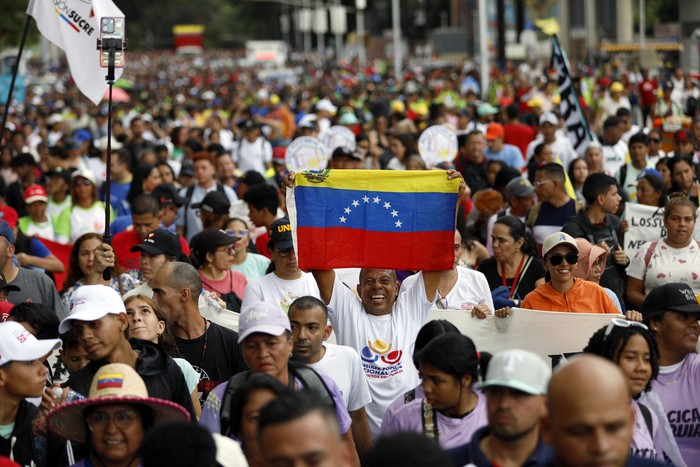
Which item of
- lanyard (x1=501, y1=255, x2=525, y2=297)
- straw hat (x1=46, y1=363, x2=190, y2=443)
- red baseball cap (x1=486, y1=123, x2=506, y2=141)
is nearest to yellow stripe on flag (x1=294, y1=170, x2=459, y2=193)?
lanyard (x1=501, y1=255, x2=525, y2=297)

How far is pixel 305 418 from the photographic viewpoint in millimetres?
4270

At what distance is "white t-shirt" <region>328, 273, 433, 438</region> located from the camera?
7.34 meters

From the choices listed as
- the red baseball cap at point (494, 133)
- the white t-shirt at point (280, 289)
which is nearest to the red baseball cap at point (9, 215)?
the white t-shirt at point (280, 289)

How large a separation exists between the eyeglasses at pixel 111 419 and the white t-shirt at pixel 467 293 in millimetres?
2942

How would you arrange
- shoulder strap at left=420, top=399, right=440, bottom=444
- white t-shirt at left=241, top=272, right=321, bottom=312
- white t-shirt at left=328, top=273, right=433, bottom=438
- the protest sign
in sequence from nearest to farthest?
shoulder strap at left=420, top=399, right=440, bottom=444 < white t-shirt at left=328, top=273, right=433, bottom=438 < white t-shirt at left=241, top=272, right=321, bottom=312 < the protest sign

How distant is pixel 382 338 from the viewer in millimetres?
7465

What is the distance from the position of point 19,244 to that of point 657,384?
6.07 m

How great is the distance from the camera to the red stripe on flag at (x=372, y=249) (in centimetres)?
790

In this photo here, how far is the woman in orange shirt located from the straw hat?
10.1 feet

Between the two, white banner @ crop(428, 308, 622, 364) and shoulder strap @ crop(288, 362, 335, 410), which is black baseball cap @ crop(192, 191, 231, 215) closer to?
white banner @ crop(428, 308, 622, 364)

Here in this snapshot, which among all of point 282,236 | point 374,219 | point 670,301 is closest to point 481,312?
point 374,219

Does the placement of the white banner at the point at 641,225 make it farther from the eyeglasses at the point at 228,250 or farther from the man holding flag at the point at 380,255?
the eyeglasses at the point at 228,250

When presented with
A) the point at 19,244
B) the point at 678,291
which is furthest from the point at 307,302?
the point at 19,244

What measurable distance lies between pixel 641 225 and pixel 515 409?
6322 mm
